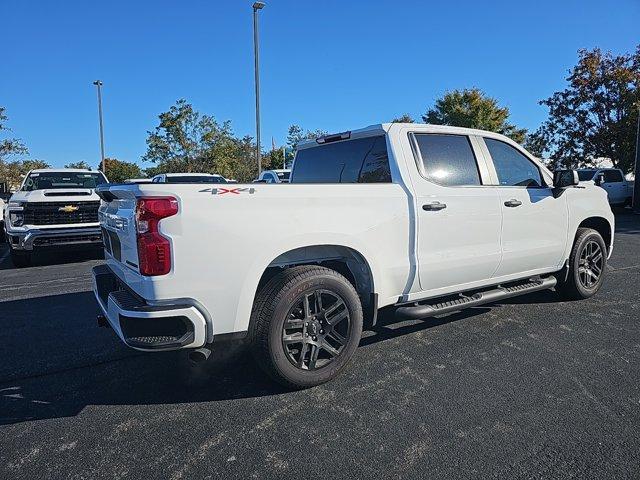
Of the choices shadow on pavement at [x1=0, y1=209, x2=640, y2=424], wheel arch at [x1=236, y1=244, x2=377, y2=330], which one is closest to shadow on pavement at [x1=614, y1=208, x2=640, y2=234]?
shadow on pavement at [x1=0, y1=209, x2=640, y2=424]

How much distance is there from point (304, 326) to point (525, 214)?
8.45ft

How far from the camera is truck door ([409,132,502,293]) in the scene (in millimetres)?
3807

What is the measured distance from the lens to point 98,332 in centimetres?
464

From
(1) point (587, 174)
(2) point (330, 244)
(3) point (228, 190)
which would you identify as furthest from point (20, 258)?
(1) point (587, 174)

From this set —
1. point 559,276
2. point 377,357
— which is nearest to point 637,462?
point 377,357

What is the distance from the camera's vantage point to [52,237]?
27.0ft

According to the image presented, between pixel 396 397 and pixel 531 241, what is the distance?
238cm

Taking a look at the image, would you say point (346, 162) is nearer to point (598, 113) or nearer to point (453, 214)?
point (453, 214)

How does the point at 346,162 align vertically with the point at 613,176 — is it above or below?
below

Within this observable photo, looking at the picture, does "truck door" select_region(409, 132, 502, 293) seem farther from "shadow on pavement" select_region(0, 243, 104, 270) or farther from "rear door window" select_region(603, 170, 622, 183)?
"rear door window" select_region(603, 170, 622, 183)

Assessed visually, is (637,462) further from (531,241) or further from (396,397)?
(531,241)

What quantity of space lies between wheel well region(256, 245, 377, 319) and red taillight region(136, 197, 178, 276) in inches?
29.8

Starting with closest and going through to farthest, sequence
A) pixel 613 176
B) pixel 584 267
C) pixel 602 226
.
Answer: pixel 584 267 → pixel 602 226 → pixel 613 176

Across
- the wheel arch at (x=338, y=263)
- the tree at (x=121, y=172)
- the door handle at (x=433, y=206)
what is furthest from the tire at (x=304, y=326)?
the tree at (x=121, y=172)
